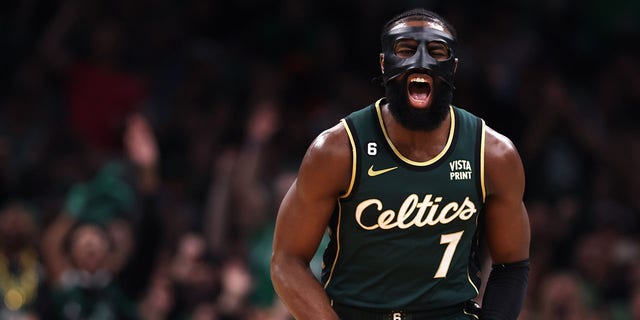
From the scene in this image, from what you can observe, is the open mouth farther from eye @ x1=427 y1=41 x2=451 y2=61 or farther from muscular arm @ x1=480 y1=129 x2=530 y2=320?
muscular arm @ x1=480 y1=129 x2=530 y2=320

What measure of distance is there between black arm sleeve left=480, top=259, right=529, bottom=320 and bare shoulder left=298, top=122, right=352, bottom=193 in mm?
704

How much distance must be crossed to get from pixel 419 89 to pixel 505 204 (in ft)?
1.70

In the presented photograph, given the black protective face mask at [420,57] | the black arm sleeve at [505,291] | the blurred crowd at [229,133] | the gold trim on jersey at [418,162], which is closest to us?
the black protective face mask at [420,57]

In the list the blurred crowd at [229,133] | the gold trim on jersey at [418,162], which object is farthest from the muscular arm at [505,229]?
the blurred crowd at [229,133]

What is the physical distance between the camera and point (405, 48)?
4.34 m

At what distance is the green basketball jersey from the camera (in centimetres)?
431

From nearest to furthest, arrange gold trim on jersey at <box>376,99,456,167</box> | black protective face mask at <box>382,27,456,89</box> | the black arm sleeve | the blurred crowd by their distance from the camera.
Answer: black protective face mask at <box>382,27,456,89</box> < gold trim on jersey at <box>376,99,456,167</box> < the black arm sleeve < the blurred crowd

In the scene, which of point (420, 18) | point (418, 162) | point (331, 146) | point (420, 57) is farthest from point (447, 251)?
point (420, 18)

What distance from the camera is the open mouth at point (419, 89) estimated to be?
428 cm

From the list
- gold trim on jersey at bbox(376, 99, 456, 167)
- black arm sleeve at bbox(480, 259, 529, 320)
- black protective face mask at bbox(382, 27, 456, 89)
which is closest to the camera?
black protective face mask at bbox(382, 27, 456, 89)

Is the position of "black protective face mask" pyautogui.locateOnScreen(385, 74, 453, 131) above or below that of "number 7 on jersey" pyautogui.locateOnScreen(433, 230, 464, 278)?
above

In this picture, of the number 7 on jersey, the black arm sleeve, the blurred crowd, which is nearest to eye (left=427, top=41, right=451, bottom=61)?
the number 7 on jersey

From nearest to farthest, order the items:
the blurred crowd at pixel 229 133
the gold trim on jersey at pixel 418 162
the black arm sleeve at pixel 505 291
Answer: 1. the gold trim on jersey at pixel 418 162
2. the black arm sleeve at pixel 505 291
3. the blurred crowd at pixel 229 133

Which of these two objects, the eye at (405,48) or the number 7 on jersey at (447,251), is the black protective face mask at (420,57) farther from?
the number 7 on jersey at (447,251)
